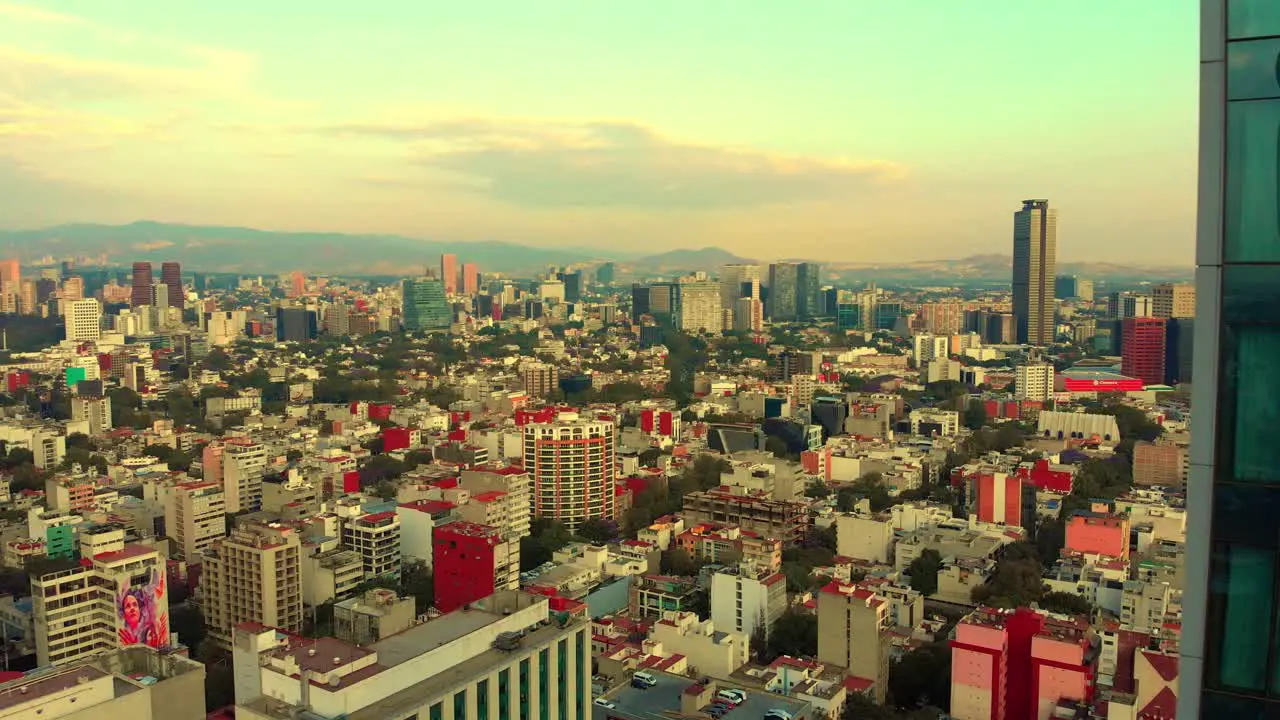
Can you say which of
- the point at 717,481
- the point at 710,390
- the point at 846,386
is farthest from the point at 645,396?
the point at 717,481

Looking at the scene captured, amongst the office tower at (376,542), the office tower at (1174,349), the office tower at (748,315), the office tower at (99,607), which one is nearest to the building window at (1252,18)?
the office tower at (99,607)

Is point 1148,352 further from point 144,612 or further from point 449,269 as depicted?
point 449,269

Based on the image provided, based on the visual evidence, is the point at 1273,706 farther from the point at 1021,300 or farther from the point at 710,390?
the point at 1021,300

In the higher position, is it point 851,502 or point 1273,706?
point 1273,706

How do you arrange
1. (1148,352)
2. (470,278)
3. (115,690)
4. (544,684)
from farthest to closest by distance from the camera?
(470,278) < (1148,352) < (115,690) < (544,684)

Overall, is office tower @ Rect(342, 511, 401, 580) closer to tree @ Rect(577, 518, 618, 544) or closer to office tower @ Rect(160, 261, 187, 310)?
tree @ Rect(577, 518, 618, 544)

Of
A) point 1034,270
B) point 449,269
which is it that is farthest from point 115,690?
point 449,269
